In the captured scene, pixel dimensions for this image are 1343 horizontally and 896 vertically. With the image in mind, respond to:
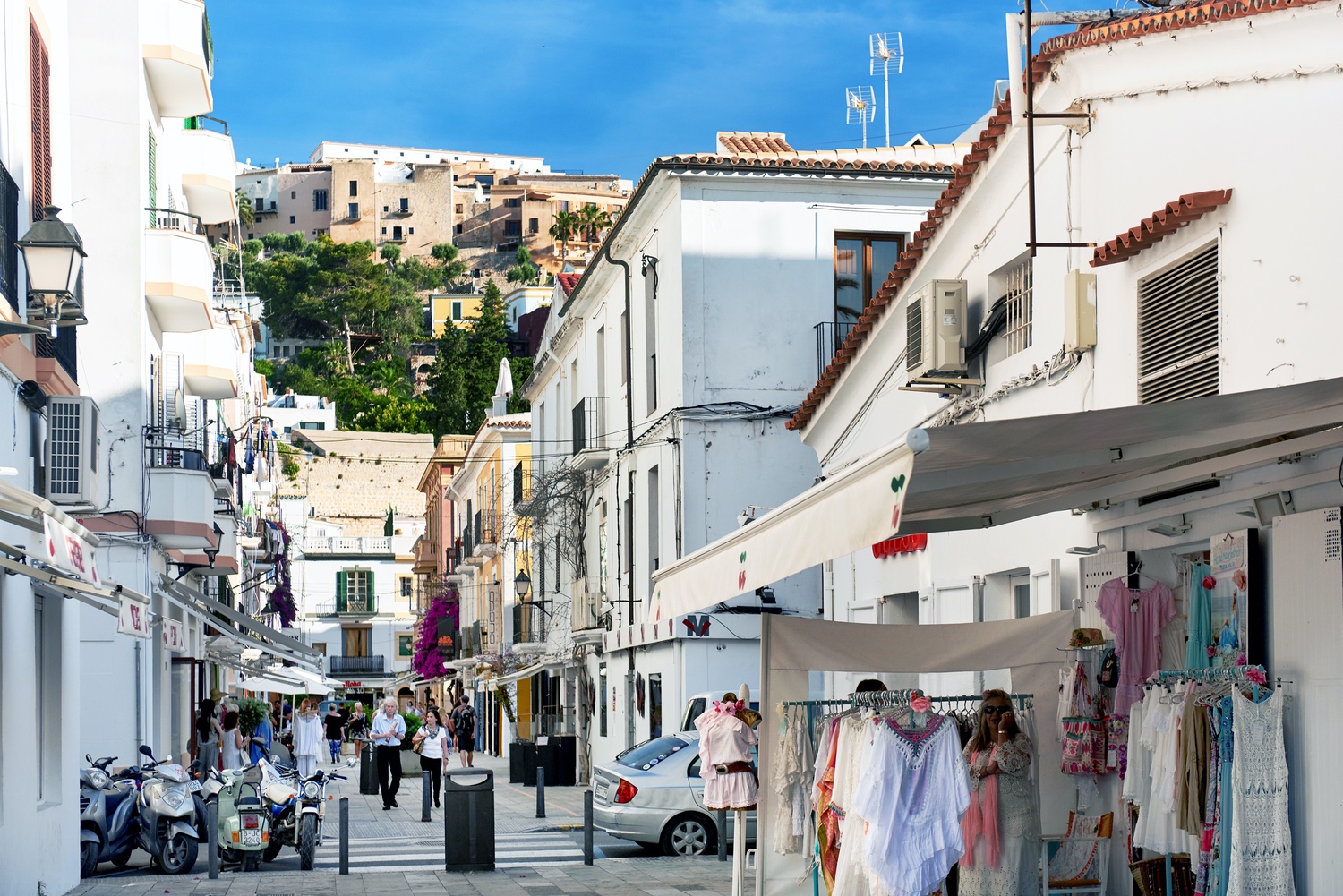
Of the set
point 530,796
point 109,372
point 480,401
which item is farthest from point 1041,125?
point 480,401

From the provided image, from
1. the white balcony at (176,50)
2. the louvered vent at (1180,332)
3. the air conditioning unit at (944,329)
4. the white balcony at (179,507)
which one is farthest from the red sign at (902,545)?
the white balcony at (176,50)

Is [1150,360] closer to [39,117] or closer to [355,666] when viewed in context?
[39,117]

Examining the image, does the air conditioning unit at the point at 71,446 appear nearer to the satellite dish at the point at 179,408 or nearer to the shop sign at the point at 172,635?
the shop sign at the point at 172,635

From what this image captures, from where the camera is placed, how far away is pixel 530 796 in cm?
2847

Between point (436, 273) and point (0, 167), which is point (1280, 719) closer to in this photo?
point (0, 167)

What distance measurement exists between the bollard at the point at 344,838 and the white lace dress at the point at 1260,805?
31.5 feet

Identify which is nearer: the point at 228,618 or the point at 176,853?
the point at 176,853

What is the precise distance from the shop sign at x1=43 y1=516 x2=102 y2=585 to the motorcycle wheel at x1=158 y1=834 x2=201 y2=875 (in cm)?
660

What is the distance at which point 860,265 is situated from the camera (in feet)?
82.7

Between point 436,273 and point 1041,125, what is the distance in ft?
476

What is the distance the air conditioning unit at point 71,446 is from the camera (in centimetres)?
A: 1347

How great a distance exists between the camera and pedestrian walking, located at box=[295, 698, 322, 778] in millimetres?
23781

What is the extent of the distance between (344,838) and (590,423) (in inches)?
686

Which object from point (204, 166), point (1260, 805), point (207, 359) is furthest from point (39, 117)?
point (204, 166)
